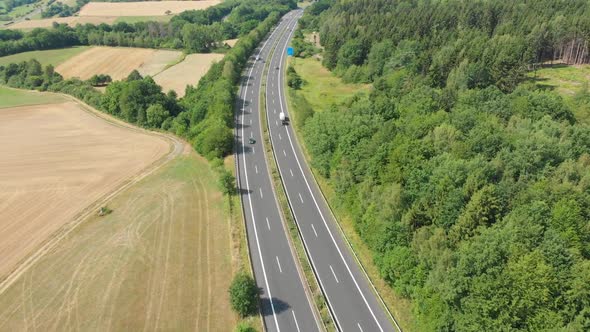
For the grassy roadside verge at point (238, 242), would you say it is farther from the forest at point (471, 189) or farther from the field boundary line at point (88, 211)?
the field boundary line at point (88, 211)

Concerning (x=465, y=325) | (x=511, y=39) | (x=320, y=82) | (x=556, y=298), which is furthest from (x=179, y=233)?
(x=511, y=39)

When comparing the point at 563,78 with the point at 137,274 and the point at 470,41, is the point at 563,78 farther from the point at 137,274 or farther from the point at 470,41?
the point at 137,274

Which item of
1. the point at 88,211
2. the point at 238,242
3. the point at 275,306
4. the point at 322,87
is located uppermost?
the point at 322,87

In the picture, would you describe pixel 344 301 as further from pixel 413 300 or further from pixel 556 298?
pixel 556 298

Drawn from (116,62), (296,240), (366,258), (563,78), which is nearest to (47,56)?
(116,62)

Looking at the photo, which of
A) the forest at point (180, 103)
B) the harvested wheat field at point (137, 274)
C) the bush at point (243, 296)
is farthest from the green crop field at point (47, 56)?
the bush at point (243, 296)

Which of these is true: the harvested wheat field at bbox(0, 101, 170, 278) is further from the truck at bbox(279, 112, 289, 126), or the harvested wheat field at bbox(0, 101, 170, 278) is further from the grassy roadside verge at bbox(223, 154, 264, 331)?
the truck at bbox(279, 112, 289, 126)

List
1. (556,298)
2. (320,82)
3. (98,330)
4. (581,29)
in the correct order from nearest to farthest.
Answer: (556,298)
(98,330)
(581,29)
(320,82)
